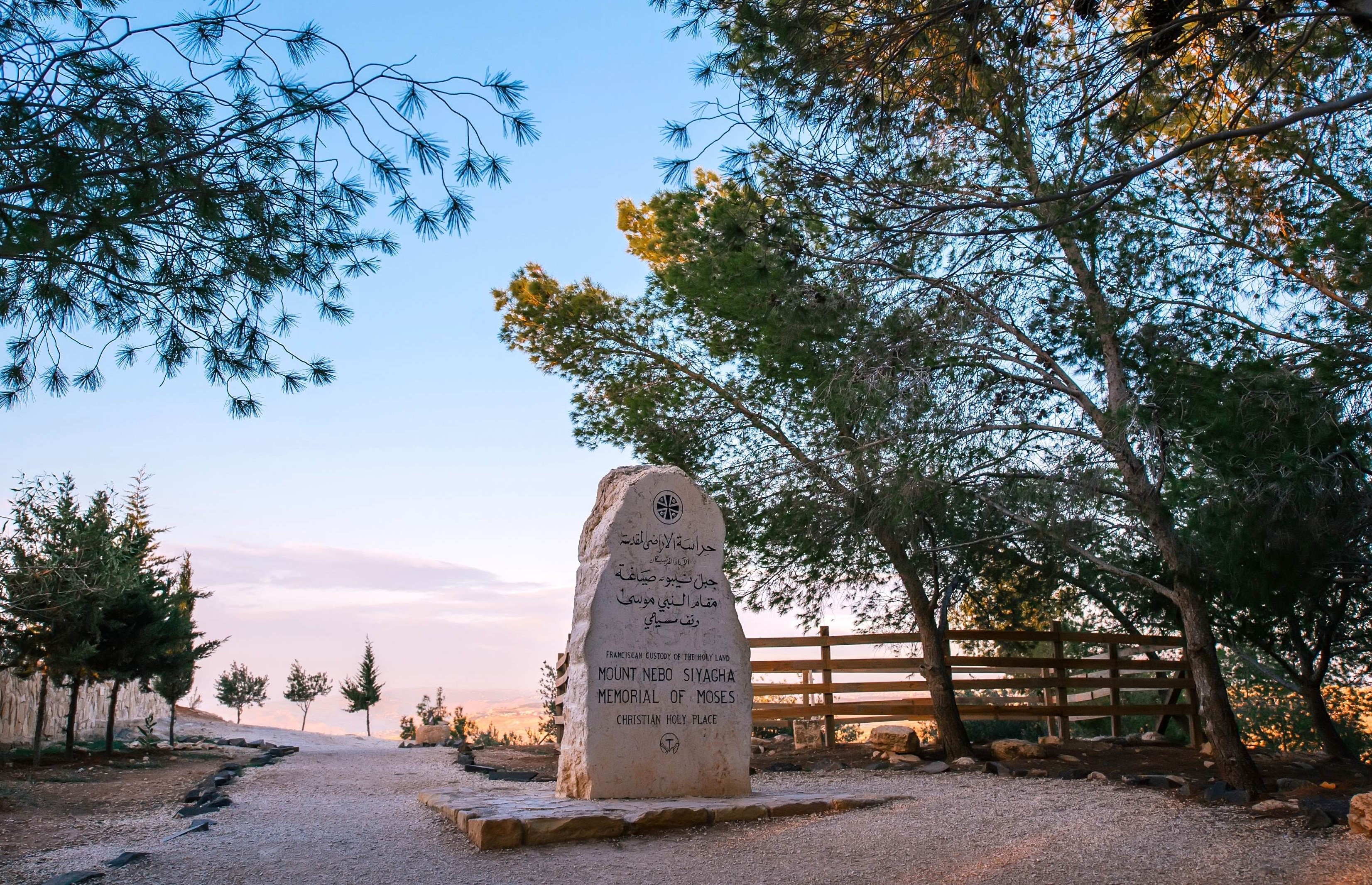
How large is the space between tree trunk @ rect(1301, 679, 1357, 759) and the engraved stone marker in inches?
306

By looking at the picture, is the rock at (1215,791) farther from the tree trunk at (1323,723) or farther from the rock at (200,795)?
the rock at (200,795)

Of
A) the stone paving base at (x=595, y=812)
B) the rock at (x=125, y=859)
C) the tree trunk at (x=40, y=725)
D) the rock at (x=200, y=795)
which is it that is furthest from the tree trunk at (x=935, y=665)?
the tree trunk at (x=40, y=725)

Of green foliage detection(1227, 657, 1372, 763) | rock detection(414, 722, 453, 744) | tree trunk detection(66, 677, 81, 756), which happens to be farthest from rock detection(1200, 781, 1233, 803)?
rock detection(414, 722, 453, 744)

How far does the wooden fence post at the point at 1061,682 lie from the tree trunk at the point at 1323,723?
2695mm

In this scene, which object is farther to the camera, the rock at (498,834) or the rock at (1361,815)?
the rock at (498,834)

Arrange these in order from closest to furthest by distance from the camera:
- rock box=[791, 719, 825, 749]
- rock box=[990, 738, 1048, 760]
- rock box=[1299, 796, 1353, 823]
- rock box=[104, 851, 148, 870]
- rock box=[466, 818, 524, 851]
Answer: rock box=[104, 851, 148, 870]
rock box=[466, 818, 524, 851]
rock box=[1299, 796, 1353, 823]
rock box=[990, 738, 1048, 760]
rock box=[791, 719, 825, 749]

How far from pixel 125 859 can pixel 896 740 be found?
27.9 ft

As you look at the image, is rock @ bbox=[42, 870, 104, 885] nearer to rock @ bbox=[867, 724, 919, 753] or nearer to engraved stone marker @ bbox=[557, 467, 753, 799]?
engraved stone marker @ bbox=[557, 467, 753, 799]

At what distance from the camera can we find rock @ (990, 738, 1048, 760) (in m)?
11.1

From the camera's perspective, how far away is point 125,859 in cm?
536

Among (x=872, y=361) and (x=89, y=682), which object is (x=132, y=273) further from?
(x=89, y=682)

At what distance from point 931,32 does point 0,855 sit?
26.1 ft

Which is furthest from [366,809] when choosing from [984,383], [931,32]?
[931,32]

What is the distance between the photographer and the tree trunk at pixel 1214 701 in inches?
301
